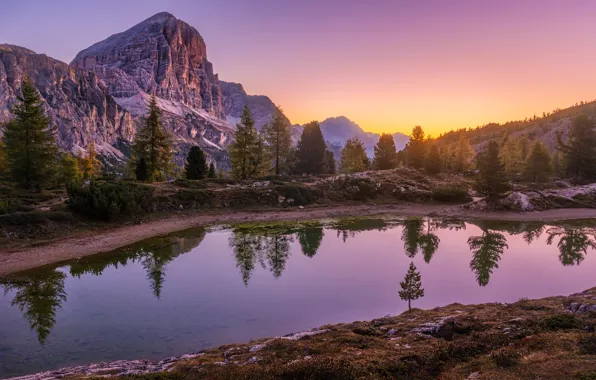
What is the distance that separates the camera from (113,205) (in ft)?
97.7

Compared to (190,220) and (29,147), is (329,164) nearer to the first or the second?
(190,220)

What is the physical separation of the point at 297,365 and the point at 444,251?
21.8 meters

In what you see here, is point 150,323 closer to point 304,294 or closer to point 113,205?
point 304,294

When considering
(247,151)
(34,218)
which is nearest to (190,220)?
(34,218)

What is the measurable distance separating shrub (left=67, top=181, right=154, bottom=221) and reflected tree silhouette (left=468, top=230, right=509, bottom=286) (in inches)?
1134

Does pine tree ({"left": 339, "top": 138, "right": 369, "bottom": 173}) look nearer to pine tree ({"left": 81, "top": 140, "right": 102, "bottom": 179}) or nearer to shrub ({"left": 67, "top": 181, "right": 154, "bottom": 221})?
shrub ({"left": 67, "top": 181, "right": 154, "bottom": 221})

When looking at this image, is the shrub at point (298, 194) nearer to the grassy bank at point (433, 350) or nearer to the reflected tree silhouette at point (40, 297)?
the reflected tree silhouette at point (40, 297)

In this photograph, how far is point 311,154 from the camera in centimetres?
6706

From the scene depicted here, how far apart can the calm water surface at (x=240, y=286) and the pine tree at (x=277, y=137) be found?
1258 inches

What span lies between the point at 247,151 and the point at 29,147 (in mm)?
28836

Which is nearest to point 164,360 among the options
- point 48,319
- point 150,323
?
point 150,323

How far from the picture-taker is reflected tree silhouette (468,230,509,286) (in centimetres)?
2102

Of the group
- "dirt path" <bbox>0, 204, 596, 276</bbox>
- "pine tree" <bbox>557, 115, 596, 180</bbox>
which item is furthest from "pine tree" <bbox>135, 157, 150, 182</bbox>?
"pine tree" <bbox>557, 115, 596, 180</bbox>

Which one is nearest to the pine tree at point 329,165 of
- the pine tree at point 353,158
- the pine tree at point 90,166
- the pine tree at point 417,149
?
the pine tree at point 353,158
